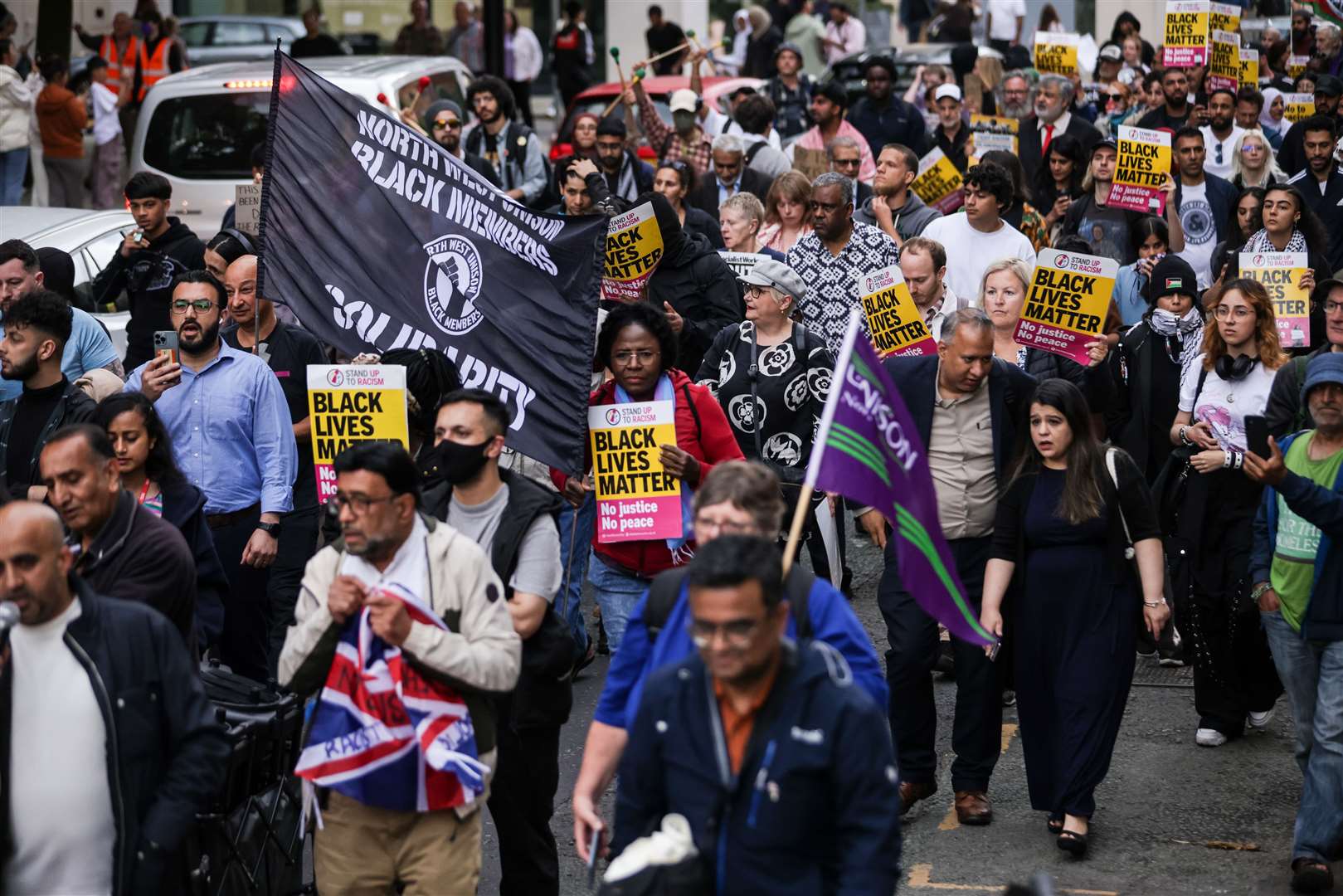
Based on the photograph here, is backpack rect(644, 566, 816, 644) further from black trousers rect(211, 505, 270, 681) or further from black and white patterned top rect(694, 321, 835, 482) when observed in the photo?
black and white patterned top rect(694, 321, 835, 482)

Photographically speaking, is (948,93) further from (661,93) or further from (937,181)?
(661,93)

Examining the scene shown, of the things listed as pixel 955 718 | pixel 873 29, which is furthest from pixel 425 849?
pixel 873 29

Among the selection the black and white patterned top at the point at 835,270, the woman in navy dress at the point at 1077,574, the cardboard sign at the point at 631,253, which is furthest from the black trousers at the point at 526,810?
the black and white patterned top at the point at 835,270

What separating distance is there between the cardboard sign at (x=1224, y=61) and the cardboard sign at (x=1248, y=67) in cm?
23

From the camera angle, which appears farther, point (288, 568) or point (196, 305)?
point (288, 568)

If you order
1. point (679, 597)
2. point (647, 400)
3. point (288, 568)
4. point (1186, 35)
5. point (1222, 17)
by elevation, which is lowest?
point (288, 568)

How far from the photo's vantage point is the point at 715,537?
Result: 15.8 feet

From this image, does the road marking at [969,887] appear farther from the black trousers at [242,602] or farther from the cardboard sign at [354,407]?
the black trousers at [242,602]

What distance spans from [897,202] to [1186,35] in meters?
4.39

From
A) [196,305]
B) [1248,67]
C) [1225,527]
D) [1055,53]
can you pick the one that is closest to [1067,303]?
[1225,527]

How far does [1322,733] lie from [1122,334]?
4219 millimetres

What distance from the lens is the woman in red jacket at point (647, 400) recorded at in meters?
7.67

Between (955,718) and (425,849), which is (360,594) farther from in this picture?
(955,718)

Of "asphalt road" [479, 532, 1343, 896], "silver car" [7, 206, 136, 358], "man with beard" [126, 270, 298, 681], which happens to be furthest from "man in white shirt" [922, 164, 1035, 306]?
"silver car" [7, 206, 136, 358]
